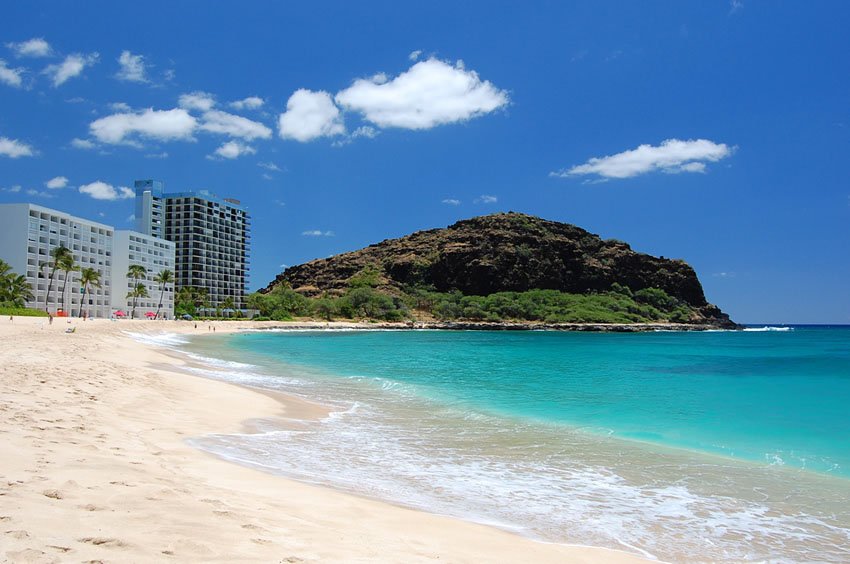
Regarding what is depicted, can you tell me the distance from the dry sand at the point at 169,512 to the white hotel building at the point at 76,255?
257 feet

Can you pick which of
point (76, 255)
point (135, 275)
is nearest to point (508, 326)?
point (135, 275)

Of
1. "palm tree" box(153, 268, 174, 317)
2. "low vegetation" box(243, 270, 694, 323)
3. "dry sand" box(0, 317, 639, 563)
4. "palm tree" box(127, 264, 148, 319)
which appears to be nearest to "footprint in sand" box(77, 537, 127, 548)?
"dry sand" box(0, 317, 639, 563)

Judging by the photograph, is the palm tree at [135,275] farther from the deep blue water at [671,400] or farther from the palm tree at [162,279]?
the deep blue water at [671,400]

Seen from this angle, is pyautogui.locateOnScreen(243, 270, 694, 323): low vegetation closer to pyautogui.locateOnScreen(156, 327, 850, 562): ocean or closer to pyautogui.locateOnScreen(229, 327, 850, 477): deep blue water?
pyautogui.locateOnScreen(229, 327, 850, 477): deep blue water

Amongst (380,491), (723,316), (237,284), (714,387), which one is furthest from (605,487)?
(723,316)

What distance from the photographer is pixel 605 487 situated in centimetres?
849

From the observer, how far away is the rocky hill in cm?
16850

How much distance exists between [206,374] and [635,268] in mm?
175336

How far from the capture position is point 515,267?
554ft

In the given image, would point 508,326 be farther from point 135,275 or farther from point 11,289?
point 11,289

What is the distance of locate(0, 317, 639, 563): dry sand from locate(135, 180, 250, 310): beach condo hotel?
143 meters

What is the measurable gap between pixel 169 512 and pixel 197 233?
6184 inches

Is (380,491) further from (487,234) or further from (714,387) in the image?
(487,234)

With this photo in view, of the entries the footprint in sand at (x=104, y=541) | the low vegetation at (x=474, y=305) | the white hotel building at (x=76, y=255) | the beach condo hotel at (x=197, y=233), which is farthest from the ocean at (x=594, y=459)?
the beach condo hotel at (x=197, y=233)
